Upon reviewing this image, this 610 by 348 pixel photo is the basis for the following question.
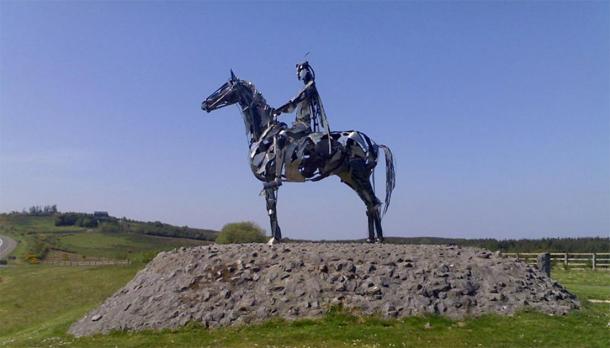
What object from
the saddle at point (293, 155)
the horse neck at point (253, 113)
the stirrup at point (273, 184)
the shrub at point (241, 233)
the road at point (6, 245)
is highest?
the horse neck at point (253, 113)

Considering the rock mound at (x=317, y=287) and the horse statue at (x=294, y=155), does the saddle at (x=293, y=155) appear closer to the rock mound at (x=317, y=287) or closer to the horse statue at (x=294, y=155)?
the horse statue at (x=294, y=155)

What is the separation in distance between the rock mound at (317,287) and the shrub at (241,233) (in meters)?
12.9

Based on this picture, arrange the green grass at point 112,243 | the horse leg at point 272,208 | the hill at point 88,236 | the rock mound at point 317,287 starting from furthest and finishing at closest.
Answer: the green grass at point 112,243, the hill at point 88,236, the horse leg at point 272,208, the rock mound at point 317,287

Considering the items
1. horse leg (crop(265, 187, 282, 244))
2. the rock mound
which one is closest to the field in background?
the rock mound

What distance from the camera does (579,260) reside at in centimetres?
3612

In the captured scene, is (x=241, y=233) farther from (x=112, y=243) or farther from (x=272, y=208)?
(x=112, y=243)

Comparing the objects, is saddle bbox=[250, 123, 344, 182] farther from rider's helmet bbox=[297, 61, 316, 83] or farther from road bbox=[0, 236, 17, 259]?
road bbox=[0, 236, 17, 259]

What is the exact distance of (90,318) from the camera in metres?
17.1

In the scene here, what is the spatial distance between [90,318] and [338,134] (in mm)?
9063

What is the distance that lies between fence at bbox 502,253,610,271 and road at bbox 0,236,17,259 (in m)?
45.8

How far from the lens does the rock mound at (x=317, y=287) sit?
15.4 m

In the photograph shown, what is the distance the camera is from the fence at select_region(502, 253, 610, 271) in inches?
1359

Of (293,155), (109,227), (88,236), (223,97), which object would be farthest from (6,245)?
(293,155)

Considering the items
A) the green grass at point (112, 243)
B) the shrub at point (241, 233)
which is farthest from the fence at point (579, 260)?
the green grass at point (112, 243)
